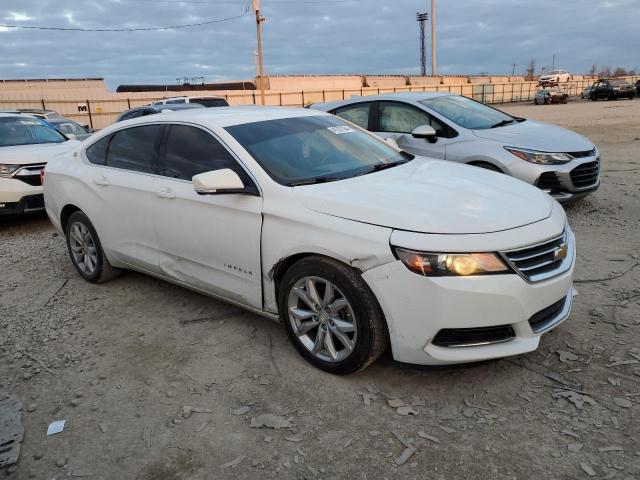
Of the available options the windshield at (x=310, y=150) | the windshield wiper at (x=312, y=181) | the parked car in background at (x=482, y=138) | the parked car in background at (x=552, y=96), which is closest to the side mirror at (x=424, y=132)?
the parked car in background at (x=482, y=138)

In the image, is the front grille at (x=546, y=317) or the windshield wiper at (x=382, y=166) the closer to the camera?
the front grille at (x=546, y=317)

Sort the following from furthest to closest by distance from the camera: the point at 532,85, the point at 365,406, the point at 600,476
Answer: the point at 532,85 → the point at 365,406 → the point at 600,476

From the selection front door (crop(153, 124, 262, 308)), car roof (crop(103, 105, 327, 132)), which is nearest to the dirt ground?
front door (crop(153, 124, 262, 308))

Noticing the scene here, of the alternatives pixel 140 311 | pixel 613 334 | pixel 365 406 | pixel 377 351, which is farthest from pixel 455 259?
pixel 140 311

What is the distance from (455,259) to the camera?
9.12ft

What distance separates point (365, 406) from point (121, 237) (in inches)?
104

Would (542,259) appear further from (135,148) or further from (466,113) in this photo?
(466,113)

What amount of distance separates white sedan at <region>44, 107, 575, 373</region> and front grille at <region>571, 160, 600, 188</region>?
282cm

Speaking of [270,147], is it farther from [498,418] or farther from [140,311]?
[498,418]

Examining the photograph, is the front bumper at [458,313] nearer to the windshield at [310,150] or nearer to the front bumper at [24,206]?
the windshield at [310,150]

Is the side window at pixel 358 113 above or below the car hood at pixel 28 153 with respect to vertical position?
above

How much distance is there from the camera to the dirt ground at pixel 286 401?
257cm

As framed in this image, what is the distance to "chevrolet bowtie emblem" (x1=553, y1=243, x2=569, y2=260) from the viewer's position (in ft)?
10.1

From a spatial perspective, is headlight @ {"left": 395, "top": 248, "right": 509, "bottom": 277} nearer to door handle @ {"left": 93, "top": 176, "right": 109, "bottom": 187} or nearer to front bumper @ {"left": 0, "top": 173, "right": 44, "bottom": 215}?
door handle @ {"left": 93, "top": 176, "right": 109, "bottom": 187}
